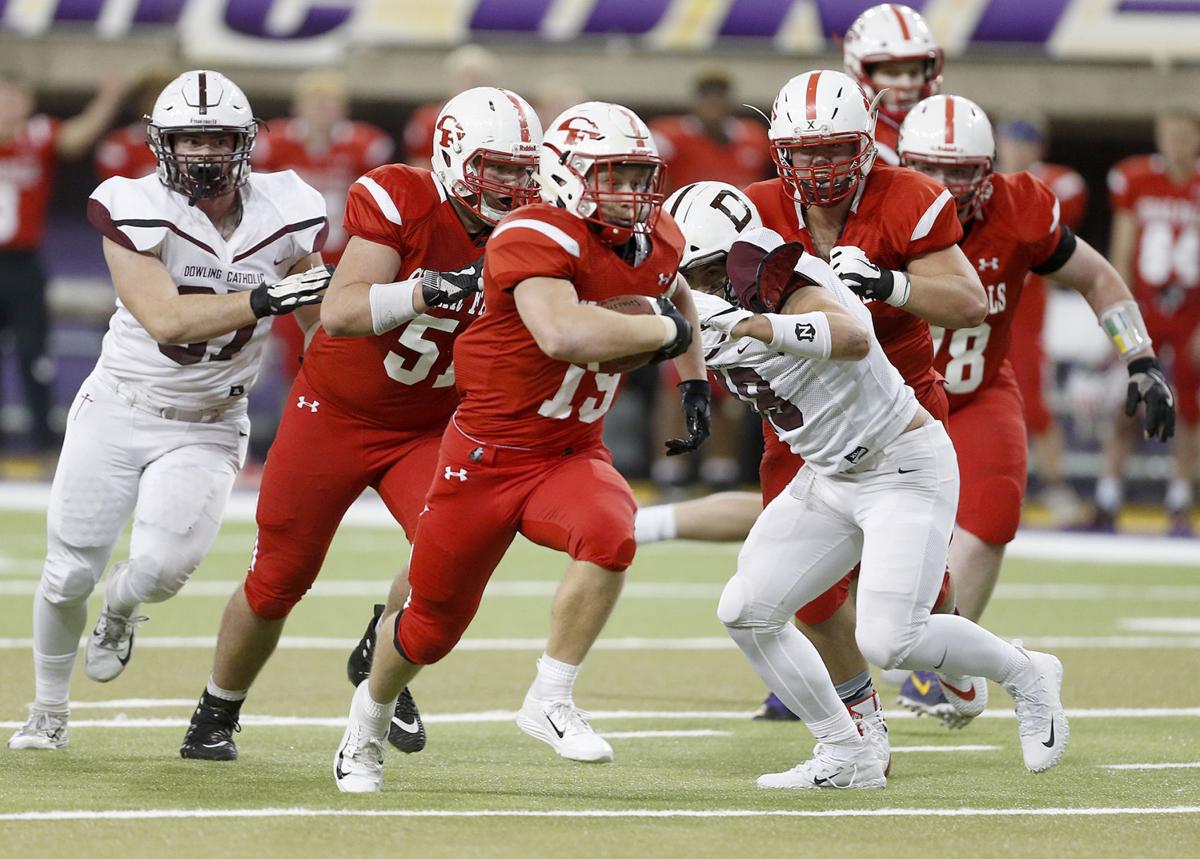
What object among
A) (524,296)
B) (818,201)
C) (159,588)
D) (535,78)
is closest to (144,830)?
(159,588)

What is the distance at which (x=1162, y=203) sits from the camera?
10.1m

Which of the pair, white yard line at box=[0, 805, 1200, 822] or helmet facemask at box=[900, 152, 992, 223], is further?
helmet facemask at box=[900, 152, 992, 223]

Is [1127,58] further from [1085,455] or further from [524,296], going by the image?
[524,296]

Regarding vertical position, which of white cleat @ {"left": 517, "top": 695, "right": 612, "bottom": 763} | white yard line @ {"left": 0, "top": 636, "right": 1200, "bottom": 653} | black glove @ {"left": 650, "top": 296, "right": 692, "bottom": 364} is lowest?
white yard line @ {"left": 0, "top": 636, "right": 1200, "bottom": 653}

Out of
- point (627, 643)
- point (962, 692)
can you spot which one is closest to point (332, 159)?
point (627, 643)

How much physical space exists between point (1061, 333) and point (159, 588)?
7806 millimetres

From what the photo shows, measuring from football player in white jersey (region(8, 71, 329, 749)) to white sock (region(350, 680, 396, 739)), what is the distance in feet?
2.14

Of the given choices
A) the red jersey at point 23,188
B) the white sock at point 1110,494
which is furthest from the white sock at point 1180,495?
the red jersey at point 23,188

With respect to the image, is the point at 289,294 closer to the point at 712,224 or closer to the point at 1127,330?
the point at 712,224

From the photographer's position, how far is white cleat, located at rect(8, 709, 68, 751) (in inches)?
188

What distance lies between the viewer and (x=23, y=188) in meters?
10.8

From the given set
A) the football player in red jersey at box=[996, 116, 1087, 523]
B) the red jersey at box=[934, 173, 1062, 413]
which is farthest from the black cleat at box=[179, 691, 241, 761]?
the football player in red jersey at box=[996, 116, 1087, 523]

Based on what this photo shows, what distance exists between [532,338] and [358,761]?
3.23 feet

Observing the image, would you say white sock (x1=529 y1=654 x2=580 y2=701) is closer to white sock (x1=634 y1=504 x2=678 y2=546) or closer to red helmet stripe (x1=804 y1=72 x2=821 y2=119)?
red helmet stripe (x1=804 y1=72 x2=821 y2=119)
